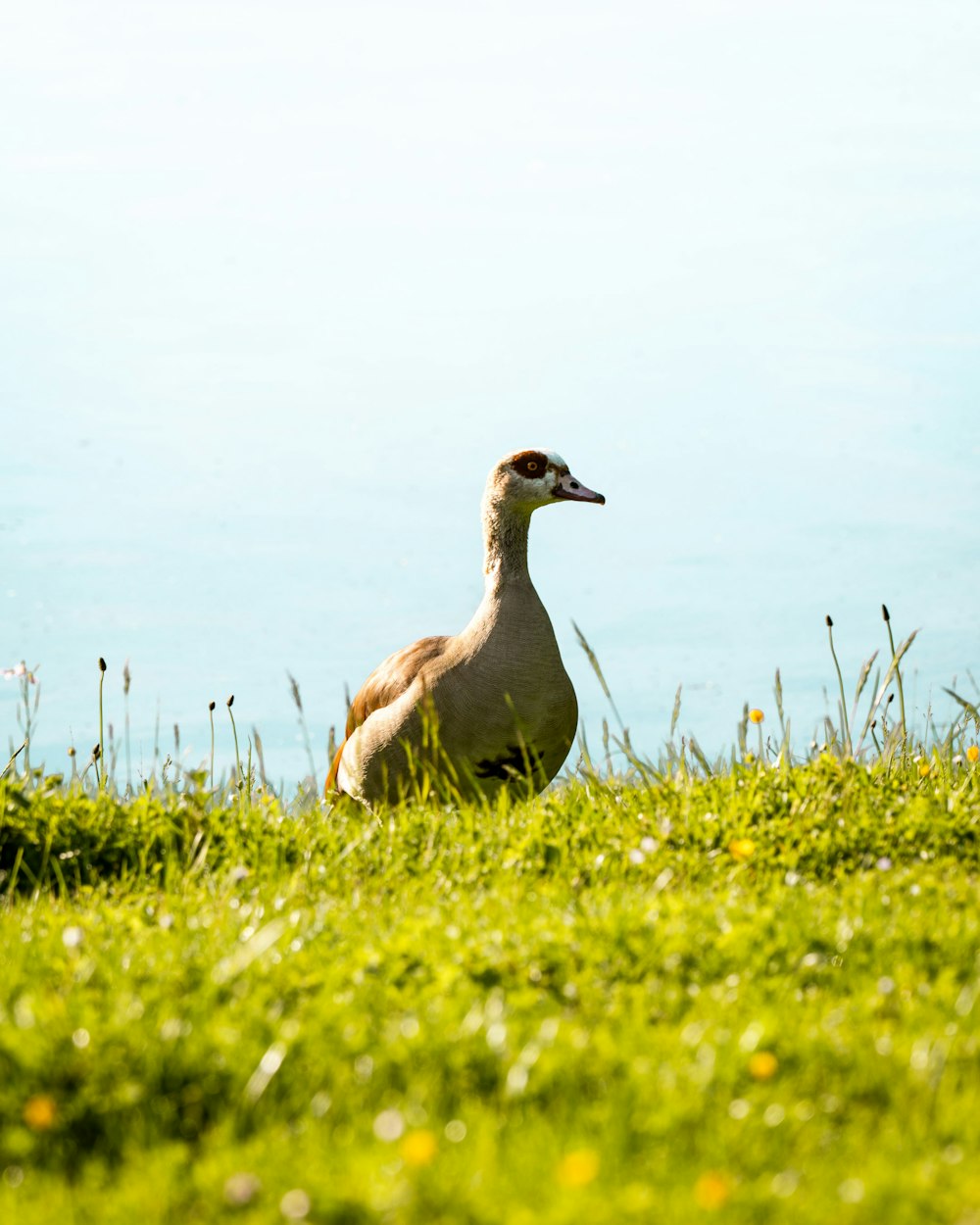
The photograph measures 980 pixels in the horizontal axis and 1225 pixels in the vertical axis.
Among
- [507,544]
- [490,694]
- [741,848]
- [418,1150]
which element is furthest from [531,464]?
[418,1150]

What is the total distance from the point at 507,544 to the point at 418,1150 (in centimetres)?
567

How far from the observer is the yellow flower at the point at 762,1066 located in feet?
13.9

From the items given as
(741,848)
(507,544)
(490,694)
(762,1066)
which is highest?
(507,544)

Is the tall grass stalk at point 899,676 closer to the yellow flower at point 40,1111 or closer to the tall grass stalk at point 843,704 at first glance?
the tall grass stalk at point 843,704

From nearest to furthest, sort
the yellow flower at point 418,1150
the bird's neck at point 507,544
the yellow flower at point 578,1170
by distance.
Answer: the yellow flower at point 578,1170 → the yellow flower at point 418,1150 → the bird's neck at point 507,544

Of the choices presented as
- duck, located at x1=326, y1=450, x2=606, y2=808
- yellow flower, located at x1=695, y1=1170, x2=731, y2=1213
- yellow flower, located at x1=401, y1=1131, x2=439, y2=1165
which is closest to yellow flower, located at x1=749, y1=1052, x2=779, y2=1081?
yellow flower, located at x1=695, y1=1170, x2=731, y2=1213

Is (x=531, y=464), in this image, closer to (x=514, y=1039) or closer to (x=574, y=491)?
(x=574, y=491)

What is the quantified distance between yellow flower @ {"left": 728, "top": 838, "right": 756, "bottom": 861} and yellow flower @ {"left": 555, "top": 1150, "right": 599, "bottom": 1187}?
10.9ft

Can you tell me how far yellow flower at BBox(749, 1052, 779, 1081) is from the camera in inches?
167

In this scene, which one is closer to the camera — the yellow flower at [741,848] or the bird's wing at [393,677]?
the yellow flower at [741,848]

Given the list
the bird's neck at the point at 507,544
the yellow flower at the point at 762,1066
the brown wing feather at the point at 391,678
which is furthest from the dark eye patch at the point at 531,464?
the yellow flower at the point at 762,1066

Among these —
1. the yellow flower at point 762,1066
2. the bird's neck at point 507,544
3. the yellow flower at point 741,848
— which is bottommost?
the yellow flower at point 741,848

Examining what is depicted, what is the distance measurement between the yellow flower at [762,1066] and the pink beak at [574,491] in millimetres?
5000

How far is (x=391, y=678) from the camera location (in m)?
9.05
